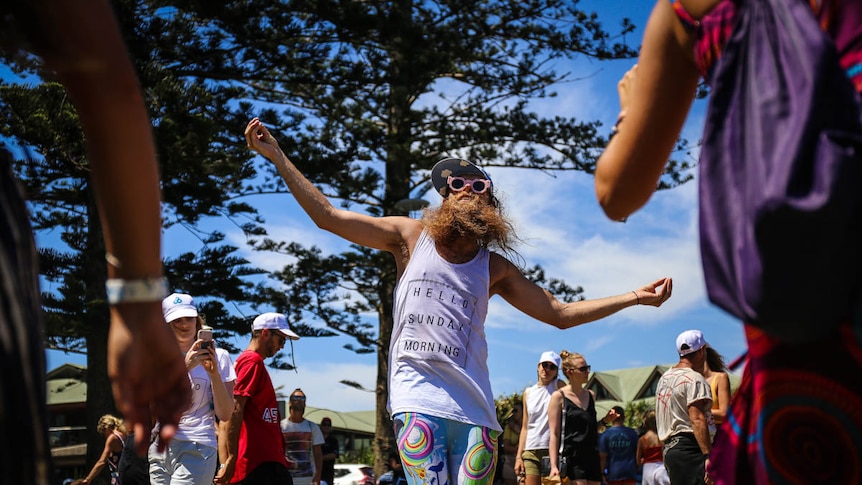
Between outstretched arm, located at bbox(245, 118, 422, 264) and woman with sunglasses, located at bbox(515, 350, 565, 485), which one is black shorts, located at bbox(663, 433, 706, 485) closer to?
woman with sunglasses, located at bbox(515, 350, 565, 485)

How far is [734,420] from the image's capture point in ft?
4.93

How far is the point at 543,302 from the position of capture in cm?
435

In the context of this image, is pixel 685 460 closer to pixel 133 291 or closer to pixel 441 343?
pixel 441 343

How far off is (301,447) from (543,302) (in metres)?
6.87

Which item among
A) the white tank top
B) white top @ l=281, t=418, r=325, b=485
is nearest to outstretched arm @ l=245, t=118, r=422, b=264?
the white tank top

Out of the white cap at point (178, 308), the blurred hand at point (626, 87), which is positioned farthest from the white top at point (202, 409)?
the blurred hand at point (626, 87)

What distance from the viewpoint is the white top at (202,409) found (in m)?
6.06

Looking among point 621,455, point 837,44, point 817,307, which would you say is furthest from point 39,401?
point 621,455

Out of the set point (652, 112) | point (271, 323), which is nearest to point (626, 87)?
point (652, 112)

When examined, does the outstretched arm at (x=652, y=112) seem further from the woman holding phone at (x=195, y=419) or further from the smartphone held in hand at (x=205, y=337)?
the woman holding phone at (x=195, y=419)

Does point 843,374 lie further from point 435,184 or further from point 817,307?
point 435,184

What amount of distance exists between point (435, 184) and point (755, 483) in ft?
10.8

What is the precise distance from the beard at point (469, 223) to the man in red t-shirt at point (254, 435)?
2695 millimetres

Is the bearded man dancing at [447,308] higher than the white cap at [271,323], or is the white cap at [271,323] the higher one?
the white cap at [271,323]
